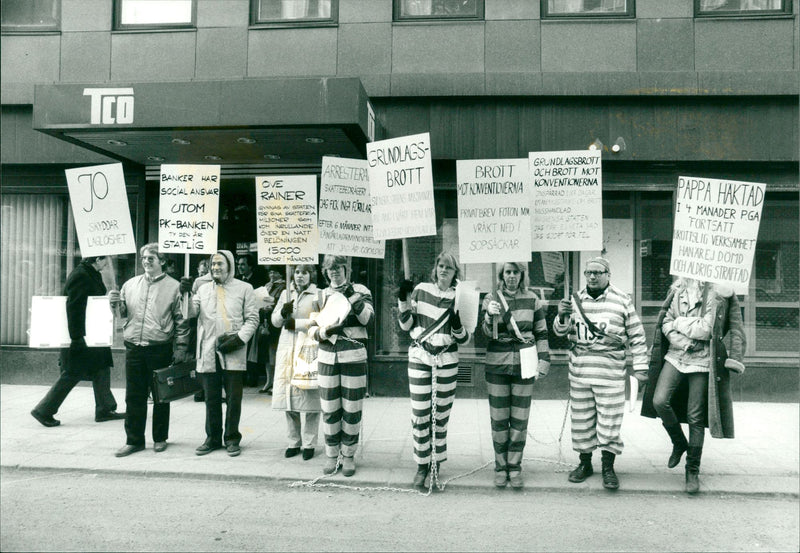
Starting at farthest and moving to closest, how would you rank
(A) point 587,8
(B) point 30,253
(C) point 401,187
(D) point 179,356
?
(B) point 30,253
(A) point 587,8
(D) point 179,356
(C) point 401,187

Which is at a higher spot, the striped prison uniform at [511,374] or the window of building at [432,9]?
the window of building at [432,9]

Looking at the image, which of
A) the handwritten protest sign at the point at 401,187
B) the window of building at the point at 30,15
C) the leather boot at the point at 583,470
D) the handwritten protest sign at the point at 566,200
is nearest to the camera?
the leather boot at the point at 583,470

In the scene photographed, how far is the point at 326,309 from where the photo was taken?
19.5 feet

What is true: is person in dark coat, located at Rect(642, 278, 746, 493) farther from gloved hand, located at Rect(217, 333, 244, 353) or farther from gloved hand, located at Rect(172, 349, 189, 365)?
gloved hand, located at Rect(172, 349, 189, 365)

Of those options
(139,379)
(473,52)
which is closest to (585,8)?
(473,52)

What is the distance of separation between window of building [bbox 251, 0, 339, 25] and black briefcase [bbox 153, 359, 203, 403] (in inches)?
239

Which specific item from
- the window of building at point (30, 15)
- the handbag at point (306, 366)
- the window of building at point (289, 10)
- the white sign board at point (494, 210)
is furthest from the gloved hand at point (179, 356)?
the window of building at point (30, 15)

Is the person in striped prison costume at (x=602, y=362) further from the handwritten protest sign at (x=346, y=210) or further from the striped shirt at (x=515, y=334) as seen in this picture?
the handwritten protest sign at (x=346, y=210)

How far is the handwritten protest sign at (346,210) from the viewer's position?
6.36 m

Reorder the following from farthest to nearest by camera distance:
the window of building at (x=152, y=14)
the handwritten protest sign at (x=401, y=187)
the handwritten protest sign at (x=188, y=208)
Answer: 1. the window of building at (x=152, y=14)
2. the handwritten protest sign at (x=188, y=208)
3. the handwritten protest sign at (x=401, y=187)

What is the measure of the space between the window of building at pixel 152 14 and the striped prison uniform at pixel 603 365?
819 centimetres

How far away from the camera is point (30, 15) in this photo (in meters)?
10.5

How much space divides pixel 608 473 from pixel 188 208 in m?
4.97

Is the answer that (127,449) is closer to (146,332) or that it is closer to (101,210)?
(146,332)
